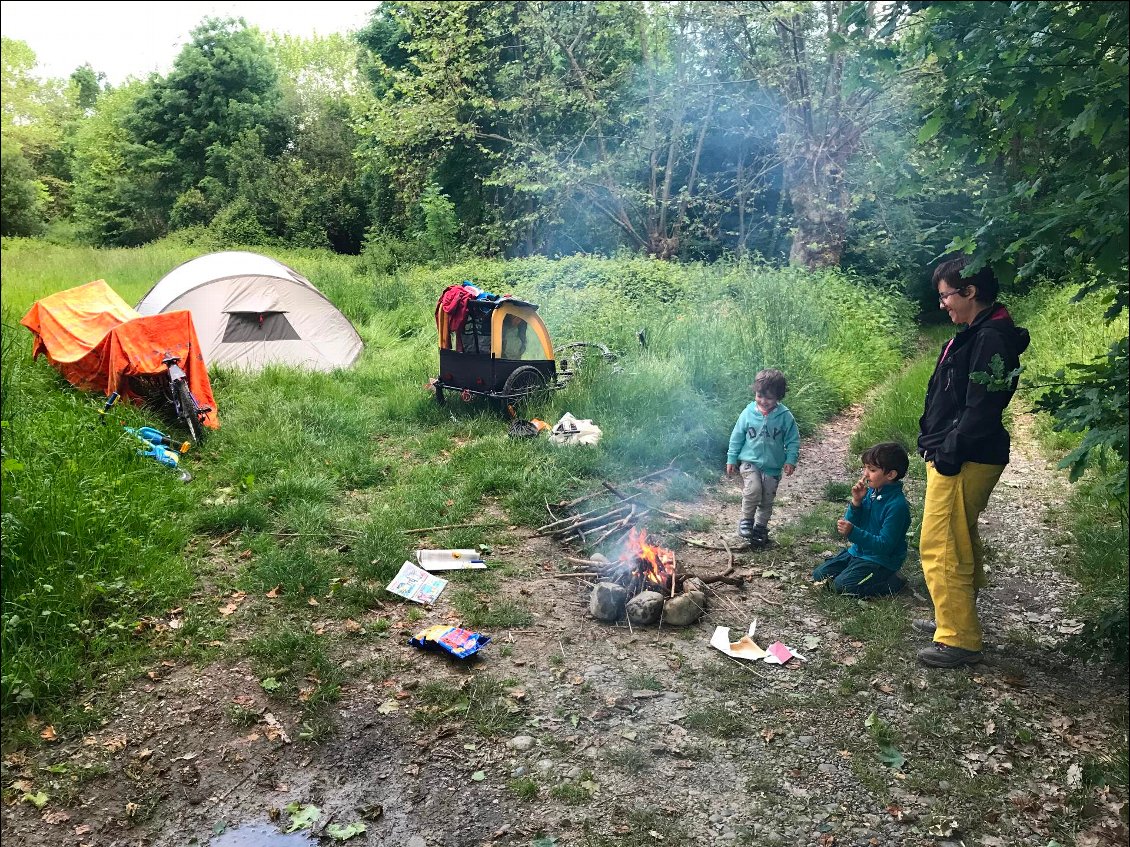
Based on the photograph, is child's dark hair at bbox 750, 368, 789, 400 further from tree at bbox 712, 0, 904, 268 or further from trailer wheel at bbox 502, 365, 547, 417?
tree at bbox 712, 0, 904, 268

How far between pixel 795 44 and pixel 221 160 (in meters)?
10.7

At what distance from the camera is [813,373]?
29.1 feet

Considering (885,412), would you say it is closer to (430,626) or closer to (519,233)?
(430,626)

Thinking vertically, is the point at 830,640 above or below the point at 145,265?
below

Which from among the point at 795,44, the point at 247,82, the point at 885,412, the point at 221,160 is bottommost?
the point at 885,412

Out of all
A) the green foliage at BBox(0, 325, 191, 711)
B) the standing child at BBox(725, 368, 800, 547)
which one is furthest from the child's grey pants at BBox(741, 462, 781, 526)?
the green foliage at BBox(0, 325, 191, 711)

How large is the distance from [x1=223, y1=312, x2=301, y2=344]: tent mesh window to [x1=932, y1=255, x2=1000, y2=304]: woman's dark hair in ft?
25.2

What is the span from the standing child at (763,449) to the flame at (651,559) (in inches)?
31.4

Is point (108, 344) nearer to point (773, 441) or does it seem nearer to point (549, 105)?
point (773, 441)

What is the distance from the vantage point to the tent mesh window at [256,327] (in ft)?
29.1

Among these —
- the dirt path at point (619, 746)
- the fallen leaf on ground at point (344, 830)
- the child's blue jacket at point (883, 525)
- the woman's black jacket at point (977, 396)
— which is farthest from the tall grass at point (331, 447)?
the woman's black jacket at point (977, 396)

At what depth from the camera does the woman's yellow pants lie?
3590 mm

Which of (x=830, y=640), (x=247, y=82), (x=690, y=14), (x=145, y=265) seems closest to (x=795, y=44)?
(x=690, y=14)

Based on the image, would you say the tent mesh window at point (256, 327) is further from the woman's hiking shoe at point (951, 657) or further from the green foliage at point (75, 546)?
the woman's hiking shoe at point (951, 657)
